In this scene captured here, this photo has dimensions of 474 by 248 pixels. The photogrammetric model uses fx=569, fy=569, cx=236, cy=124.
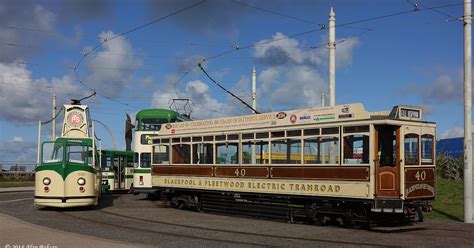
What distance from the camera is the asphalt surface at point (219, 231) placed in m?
12.4

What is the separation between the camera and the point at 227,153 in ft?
65.1

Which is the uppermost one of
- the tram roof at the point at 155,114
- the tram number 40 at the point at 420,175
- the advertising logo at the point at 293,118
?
the tram roof at the point at 155,114

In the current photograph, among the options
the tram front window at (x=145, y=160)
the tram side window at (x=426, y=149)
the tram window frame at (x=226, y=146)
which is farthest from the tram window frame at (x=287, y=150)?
the tram front window at (x=145, y=160)

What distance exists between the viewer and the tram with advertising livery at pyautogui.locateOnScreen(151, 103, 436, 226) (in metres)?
15.0

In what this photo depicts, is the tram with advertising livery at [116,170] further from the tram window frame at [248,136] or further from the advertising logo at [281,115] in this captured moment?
the advertising logo at [281,115]

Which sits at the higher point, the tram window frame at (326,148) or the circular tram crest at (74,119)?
the circular tram crest at (74,119)

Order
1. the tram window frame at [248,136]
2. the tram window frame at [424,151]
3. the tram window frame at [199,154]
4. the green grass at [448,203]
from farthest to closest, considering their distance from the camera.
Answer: the tram window frame at [199,154]
the green grass at [448,203]
the tram window frame at [248,136]
the tram window frame at [424,151]

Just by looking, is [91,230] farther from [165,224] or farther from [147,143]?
[147,143]

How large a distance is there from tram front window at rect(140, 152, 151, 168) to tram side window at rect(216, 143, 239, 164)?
7755mm

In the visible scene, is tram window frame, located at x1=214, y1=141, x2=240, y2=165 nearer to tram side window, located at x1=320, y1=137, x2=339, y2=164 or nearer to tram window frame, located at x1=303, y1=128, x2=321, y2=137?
tram window frame, located at x1=303, y1=128, x2=321, y2=137

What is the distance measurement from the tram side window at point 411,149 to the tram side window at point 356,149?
1.13 meters

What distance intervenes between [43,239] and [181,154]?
1035 centimetres

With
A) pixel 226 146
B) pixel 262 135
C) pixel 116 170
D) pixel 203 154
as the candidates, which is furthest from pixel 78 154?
pixel 116 170

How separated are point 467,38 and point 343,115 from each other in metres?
5.25
